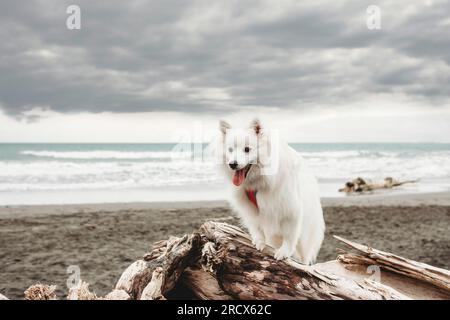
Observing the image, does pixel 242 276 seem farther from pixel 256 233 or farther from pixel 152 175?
pixel 152 175

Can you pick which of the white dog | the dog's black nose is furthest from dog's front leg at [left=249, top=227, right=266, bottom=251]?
the dog's black nose

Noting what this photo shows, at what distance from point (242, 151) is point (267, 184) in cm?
40

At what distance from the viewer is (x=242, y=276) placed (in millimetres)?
4094

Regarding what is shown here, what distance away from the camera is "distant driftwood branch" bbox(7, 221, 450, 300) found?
12.9ft

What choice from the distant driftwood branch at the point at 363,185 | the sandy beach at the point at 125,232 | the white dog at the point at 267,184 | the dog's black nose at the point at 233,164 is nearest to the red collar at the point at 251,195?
the white dog at the point at 267,184

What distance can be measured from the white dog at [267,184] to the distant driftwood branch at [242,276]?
217 mm

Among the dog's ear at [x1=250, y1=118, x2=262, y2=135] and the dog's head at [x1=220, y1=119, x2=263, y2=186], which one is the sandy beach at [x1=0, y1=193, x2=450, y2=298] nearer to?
the dog's head at [x1=220, y1=119, x2=263, y2=186]

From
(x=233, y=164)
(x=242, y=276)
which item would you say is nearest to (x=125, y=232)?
(x=242, y=276)

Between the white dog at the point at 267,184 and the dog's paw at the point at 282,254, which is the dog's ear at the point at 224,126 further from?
the dog's paw at the point at 282,254

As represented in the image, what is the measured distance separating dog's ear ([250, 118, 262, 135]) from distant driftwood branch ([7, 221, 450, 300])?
3.80 feet
